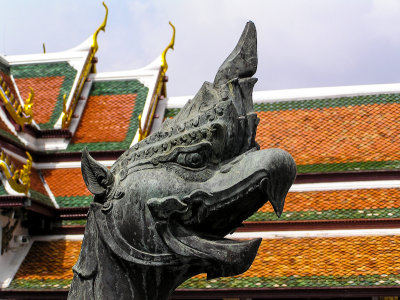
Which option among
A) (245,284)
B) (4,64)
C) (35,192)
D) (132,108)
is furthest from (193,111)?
(4,64)

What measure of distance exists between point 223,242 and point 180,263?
0.14 metres

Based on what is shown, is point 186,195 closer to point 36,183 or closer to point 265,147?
point 265,147

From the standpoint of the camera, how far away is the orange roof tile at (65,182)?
40.1 ft

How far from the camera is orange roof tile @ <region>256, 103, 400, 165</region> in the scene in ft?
39.1

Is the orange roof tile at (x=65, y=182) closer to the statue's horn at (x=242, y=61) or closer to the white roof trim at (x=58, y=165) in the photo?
the white roof trim at (x=58, y=165)

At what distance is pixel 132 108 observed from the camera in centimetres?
1360

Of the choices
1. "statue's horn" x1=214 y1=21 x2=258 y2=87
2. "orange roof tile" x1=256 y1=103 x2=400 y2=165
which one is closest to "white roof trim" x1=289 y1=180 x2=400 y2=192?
"orange roof tile" x1=256 y1=103 x2=400 y2=165

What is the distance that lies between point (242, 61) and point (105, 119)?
11434 millimetres

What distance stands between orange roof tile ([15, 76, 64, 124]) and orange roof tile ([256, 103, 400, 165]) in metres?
3.76

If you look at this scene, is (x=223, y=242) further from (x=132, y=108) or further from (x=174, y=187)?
(x=132, y=108)

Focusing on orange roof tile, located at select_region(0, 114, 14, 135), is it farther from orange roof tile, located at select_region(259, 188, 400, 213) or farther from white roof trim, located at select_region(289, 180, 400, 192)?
white roof trim, located at select_region(289, 180, 400, 192)

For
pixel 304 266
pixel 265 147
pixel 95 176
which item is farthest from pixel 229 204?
pixel 265 147

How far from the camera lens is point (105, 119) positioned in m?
13.6

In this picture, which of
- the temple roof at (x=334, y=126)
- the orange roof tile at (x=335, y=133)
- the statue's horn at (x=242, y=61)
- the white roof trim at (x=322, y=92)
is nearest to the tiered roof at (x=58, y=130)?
the temple roof at (x=334, y=126)
